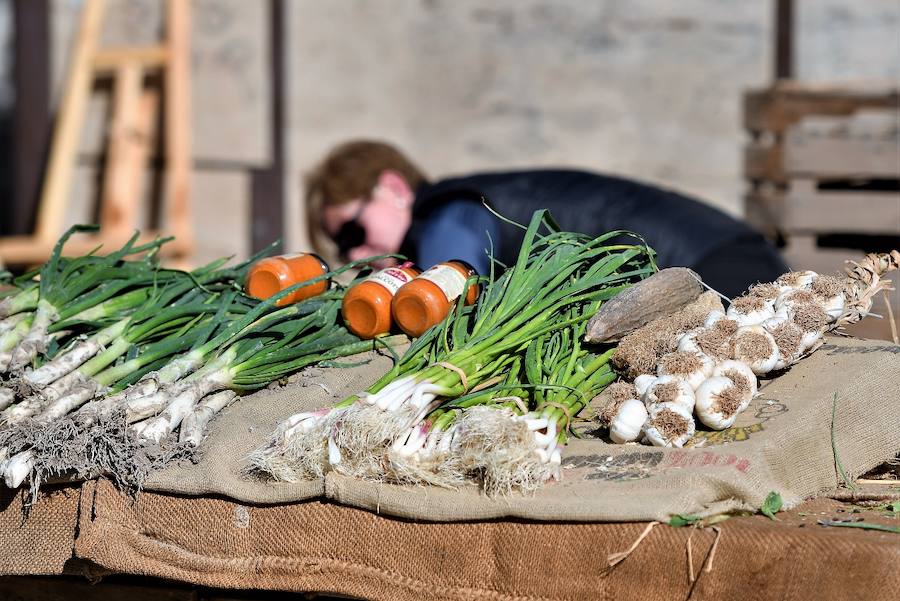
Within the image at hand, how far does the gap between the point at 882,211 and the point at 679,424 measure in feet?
8.28

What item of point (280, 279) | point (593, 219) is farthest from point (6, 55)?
point (280, 279)

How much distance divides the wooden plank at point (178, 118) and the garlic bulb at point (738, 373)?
4.36m

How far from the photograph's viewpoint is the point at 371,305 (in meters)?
2.31

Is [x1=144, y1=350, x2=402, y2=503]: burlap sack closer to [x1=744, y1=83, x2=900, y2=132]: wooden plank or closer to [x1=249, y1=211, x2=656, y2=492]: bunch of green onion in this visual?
[x1=249, y1=211, x2=656, y2=492]: bunch of green onion

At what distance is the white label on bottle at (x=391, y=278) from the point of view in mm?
2344

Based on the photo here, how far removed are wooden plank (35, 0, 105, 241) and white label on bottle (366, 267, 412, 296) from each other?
369cm

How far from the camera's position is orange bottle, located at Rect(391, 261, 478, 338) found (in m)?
2.24

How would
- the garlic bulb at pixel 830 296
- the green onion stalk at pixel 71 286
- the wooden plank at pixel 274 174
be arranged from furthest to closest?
1. the wooden plank at pixel 274 174
2. the green onion stalk at pixel 71 286
3. the garlic bulb at pixel 830 296

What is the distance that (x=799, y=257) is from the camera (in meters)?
4.07

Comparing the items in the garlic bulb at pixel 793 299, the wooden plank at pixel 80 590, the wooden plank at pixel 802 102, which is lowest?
the wooden plank at pixel 80 590

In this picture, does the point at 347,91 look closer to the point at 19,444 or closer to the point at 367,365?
the point at 367,365

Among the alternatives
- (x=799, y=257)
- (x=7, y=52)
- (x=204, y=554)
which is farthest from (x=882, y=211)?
(x=7, y=52)

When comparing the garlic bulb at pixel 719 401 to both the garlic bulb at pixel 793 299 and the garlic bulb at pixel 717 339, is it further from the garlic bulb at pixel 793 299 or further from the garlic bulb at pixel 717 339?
the garlic bulb at pixel 793 299

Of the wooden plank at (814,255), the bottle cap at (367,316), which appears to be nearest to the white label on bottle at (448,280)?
the bottle cap at (367,316)
